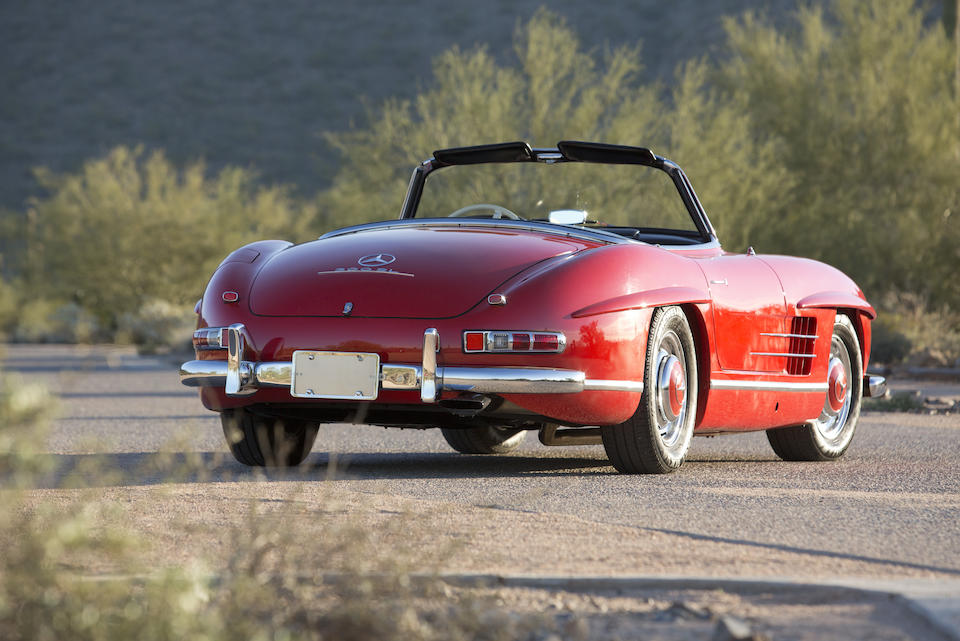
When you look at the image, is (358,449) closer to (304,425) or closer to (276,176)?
(304,425)

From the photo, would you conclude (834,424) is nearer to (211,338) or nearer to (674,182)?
(674,182)

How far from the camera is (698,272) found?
6.83m

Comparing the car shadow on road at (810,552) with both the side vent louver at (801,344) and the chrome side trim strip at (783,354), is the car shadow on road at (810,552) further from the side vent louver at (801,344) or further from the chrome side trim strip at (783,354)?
the side vent louver at (801,344)

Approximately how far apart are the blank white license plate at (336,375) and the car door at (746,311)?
1.76 metres

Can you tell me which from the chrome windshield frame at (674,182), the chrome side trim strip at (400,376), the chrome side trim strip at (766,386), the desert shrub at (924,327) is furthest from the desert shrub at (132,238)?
the chrome side trim strip at (400,376)

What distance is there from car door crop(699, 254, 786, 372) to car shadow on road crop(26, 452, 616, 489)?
84 cm

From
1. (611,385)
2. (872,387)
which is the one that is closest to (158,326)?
(872,387)

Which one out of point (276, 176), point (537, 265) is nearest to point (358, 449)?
point (537, 265)

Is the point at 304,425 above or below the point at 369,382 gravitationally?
below

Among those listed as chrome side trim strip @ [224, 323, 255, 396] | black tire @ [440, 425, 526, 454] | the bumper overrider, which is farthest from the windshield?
the bumper overrider

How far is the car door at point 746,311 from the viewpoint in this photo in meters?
6.99

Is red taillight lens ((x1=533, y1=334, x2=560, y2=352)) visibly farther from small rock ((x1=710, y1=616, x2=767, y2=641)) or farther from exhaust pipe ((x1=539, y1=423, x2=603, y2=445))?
small rock ((x1=710, y1=616, x2=767, y2=641))

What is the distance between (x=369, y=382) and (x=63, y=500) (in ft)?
4.29

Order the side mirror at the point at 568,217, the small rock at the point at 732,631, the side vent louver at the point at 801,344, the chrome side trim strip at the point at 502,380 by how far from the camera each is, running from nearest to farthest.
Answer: the small rock at the point at 732,631, the chrome side trim strip at the point at 502,380, the side mirror at the point at 568,217, the side vent louver at the point at 801,344
